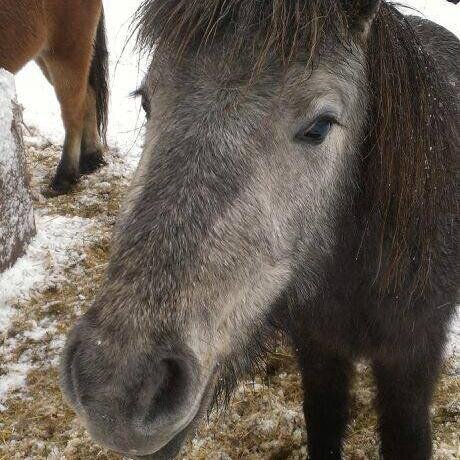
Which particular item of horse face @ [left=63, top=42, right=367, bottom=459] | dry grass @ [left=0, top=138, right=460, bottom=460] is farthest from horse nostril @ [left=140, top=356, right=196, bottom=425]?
dry grass @ [left=0, top=138, right=460, bottom=460]

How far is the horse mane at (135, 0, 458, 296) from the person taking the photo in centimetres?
131

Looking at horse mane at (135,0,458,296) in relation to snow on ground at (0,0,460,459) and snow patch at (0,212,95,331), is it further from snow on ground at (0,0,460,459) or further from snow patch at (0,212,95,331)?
snow patch at (0,212,95,331)

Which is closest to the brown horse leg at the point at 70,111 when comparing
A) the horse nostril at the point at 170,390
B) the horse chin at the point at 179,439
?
the horse chin at the point at 179,439

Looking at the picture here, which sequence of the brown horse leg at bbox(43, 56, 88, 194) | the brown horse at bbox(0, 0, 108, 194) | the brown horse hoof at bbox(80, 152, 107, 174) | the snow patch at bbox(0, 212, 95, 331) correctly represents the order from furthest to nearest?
1. the brown horse hoof at bbox(80, 152, 107, 174)
2. the brown horse leg at bbox(43, 56, 88, 194)
3. the brown horse at bbox(0, 0, 108, 194)
4. the snow patch at bbox(0, 212, 95, 331)

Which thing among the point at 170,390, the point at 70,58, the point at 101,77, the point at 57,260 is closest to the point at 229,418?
the point at 170,390

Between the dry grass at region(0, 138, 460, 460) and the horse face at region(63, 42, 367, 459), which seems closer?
the horse face at region(63, 42, 367, 459)

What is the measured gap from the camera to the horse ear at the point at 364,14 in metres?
1.37

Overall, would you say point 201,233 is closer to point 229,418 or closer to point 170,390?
point 170,390

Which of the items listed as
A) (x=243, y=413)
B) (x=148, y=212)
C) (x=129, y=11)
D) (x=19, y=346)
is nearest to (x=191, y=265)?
(x=148, y=212)

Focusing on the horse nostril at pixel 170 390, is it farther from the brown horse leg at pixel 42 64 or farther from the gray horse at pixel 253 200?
the brown horse leg at pixel 42 64

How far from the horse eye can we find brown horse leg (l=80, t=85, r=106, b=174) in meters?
3.99

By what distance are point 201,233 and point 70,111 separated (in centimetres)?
389

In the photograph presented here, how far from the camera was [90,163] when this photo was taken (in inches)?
198

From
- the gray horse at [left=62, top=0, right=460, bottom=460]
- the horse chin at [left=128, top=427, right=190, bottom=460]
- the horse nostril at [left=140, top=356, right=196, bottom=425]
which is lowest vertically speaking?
the horse chin at [left=128, top=427, right=190, bottom=460]
